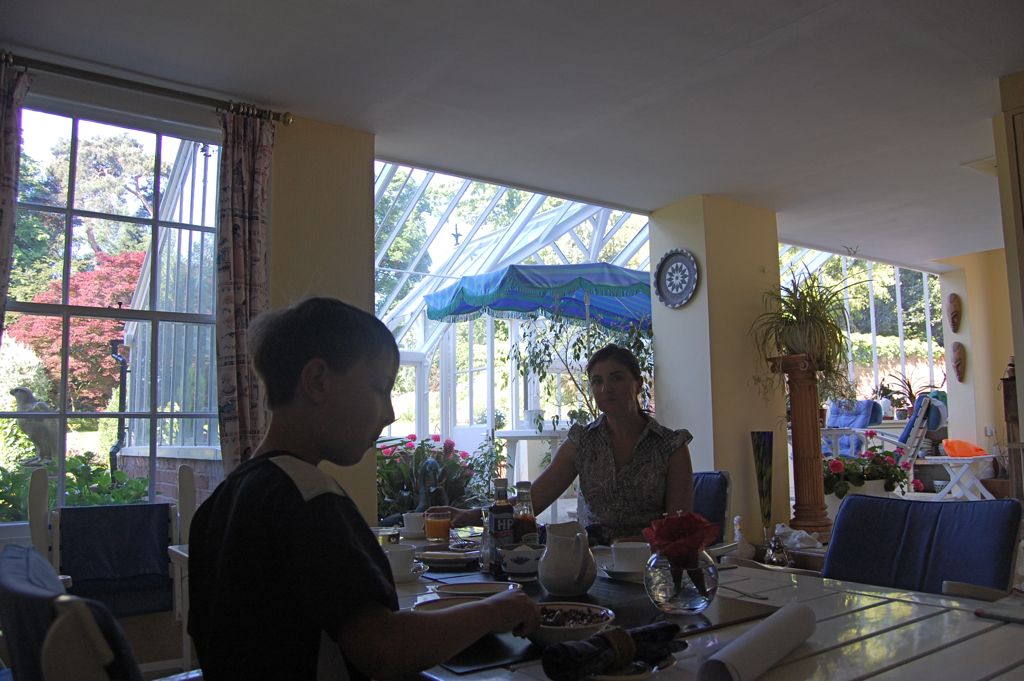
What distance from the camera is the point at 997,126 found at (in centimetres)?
438

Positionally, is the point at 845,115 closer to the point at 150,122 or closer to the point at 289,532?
the point at 150,122

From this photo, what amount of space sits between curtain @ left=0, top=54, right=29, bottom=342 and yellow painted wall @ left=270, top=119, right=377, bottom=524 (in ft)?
3.79

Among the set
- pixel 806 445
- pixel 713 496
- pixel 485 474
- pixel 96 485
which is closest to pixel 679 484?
pixel 713 496

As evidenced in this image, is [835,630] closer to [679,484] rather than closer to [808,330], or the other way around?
[679,484]

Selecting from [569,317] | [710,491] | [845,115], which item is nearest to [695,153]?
[845,115]

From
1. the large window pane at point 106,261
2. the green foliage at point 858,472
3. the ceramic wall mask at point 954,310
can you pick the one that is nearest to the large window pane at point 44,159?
the large window pane at point 106,261

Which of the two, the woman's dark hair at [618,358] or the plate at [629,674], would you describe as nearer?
the plate at [629,674]

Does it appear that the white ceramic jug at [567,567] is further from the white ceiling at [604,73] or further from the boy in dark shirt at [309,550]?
the white ceiling at [604,73]

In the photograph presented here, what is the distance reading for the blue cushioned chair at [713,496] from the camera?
2.72 metres

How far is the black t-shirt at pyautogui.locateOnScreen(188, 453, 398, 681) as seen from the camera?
0.94m

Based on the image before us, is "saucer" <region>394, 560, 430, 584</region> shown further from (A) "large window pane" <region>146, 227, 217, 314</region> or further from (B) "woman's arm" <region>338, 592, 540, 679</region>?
(A) "large window pane" <region>146, 227, 217, 314</region>

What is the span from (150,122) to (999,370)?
29.3 ft

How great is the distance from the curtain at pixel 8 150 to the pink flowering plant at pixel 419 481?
290cm

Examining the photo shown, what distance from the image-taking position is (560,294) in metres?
6.18
